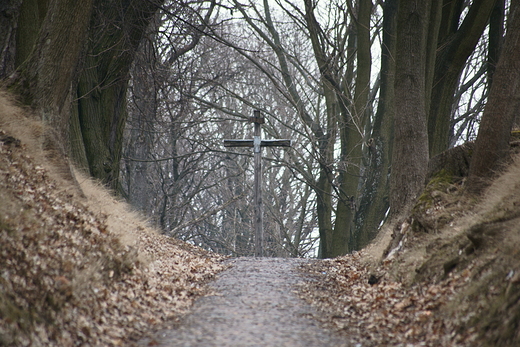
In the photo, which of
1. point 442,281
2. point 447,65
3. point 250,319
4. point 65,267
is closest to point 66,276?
point 65,267

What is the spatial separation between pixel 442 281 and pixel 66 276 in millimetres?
3555

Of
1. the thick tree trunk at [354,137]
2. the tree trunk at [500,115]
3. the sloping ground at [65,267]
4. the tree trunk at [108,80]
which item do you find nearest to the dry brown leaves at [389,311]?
the sloping ground at [65,267]

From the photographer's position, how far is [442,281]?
5098mm

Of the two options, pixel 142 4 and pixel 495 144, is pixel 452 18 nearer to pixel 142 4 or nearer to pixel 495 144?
pixel 495 144

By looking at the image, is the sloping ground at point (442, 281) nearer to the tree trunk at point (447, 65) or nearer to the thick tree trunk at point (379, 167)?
the tree trunk at point (447, 65)

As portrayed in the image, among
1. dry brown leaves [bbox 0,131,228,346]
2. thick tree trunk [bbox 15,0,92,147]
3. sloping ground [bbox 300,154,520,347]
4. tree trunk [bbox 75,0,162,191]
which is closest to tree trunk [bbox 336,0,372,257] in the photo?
tree trunk [bbox 75,0,162,191]

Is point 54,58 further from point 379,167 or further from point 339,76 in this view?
point 339,76

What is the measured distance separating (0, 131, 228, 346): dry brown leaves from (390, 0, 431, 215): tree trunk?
3.78 metres

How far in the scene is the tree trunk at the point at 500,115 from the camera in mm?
6371

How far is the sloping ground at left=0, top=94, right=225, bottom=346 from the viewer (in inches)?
155

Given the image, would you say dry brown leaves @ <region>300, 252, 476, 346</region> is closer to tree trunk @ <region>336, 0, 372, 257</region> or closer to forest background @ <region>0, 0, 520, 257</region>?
forest background @ <region>0, 0, 520, 257</region>

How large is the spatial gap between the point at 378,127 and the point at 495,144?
251 inches

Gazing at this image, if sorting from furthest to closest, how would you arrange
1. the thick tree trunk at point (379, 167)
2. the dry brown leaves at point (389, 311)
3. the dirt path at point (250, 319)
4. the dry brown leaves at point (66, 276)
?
the thick tree trunk at point (379, 167) < the dirt path at point (250, 319) < the dry brown leaves at point (389, 311) < the dry brown leaves at point (66, 276)

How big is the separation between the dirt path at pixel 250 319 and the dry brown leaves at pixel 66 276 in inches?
11.2
